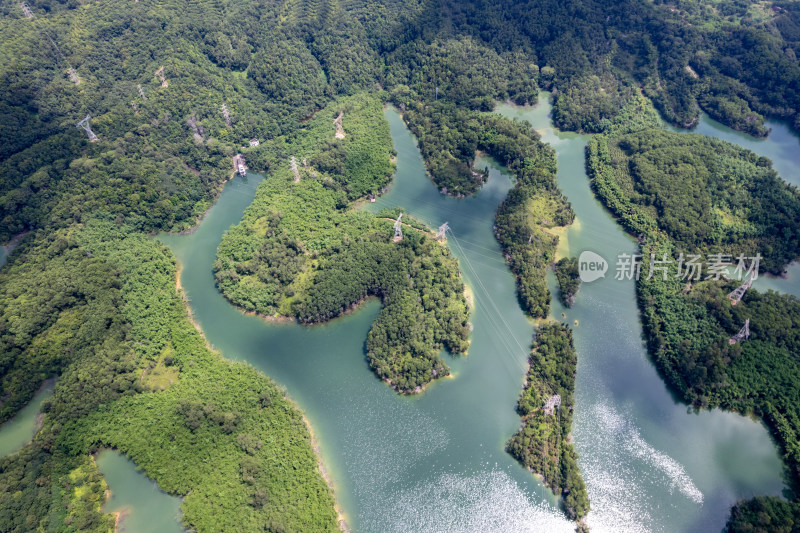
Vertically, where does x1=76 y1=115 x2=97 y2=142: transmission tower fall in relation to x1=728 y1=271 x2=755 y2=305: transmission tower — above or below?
above

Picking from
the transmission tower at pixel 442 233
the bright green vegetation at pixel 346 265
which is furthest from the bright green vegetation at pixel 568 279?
the transmission tower at pixel 442 233

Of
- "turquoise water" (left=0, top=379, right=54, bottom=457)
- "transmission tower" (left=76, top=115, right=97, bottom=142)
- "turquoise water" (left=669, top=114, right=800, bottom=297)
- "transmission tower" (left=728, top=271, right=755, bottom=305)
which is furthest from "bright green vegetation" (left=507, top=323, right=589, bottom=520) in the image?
"transmission tower" (left=76, top=115, right=97, bottom=142)

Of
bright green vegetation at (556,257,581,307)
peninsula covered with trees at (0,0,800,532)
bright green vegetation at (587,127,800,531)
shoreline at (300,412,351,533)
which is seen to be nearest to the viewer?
shoreline at (300,412,351,533)

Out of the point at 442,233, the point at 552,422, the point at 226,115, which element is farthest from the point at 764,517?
the point at 226,115

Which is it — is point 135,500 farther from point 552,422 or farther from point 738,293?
point 738,293


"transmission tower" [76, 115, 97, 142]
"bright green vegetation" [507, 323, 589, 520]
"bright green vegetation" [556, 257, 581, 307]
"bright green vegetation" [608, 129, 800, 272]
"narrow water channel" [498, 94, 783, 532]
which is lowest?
"narrow water channel" [498, 94, 783, 532]

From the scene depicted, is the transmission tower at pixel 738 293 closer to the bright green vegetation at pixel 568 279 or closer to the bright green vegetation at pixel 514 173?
the bright green vegetation at pixel 568 279

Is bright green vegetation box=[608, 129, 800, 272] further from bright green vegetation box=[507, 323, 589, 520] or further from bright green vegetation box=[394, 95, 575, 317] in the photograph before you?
bright green vegetation box=[507, 323, 589, 520]
